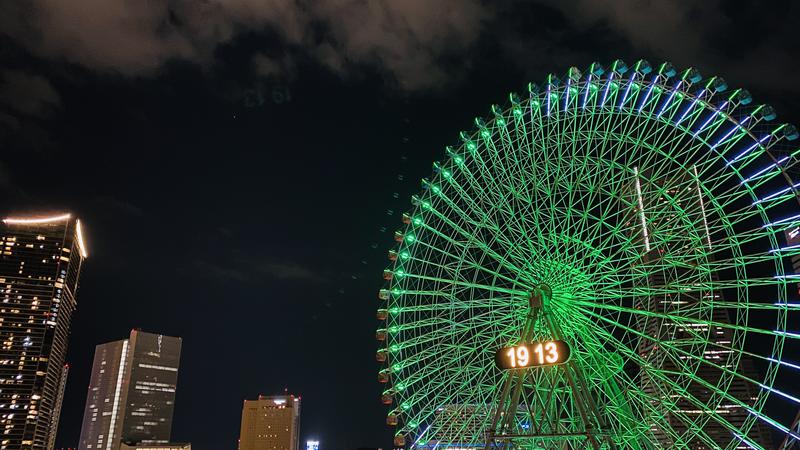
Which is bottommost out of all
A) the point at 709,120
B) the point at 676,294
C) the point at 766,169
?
the point at 676,294

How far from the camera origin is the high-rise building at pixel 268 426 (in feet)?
634

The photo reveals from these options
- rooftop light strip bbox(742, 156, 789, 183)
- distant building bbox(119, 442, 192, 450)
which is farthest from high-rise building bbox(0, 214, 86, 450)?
rooftop light strip bbox(742, 156, 789, 183)

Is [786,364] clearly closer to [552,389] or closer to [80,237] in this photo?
[552,389]

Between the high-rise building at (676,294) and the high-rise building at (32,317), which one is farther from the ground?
the high-rise building at (32,317)

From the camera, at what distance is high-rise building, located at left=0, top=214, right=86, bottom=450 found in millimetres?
125688

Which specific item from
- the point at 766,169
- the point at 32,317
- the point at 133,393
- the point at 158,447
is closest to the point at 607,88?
the point at 766,169

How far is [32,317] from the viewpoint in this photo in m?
134

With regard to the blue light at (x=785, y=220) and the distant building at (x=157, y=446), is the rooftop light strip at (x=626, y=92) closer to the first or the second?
the blue light at (x=785, y=220)

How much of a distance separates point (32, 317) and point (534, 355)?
136605mm

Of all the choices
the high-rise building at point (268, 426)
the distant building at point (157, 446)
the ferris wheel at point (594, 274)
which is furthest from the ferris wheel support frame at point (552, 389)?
the high-rise building at point (268, 426)

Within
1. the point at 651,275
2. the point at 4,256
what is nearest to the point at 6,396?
the point at 4,256

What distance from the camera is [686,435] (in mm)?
26625

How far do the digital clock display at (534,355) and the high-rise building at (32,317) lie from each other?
422ft

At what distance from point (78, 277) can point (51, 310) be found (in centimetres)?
2892
